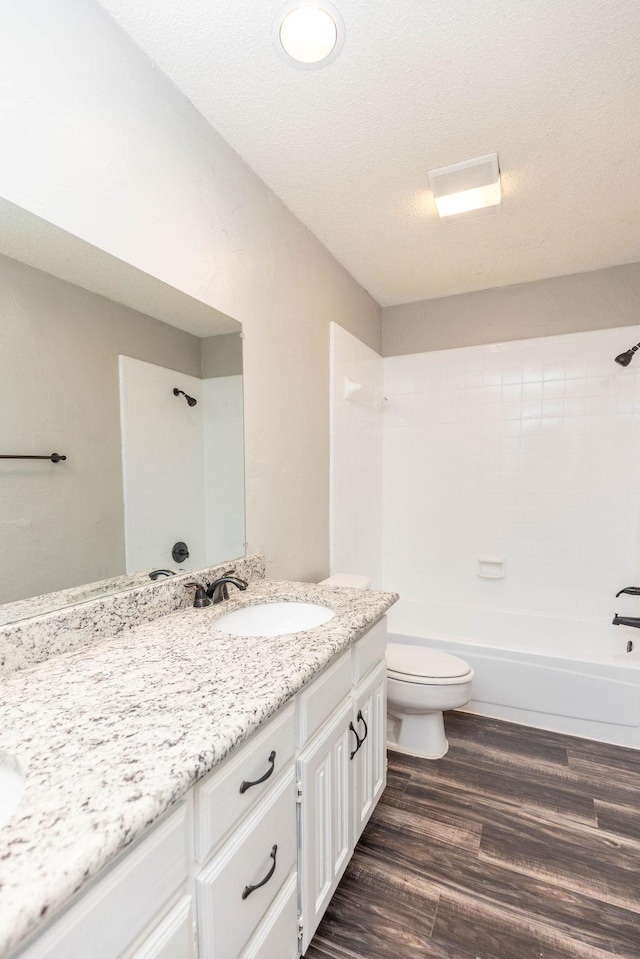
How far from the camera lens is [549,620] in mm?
2717

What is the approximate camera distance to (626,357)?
2500 mm

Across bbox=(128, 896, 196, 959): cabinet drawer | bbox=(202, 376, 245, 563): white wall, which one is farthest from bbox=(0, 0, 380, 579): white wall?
bbox=(128, 896, 196, 959): cabinet drawer

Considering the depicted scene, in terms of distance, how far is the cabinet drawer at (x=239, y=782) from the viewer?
0.70 metres

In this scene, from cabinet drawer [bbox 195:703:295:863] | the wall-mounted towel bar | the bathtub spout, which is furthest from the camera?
the bathtub spout

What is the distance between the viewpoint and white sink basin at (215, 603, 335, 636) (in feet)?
4.66

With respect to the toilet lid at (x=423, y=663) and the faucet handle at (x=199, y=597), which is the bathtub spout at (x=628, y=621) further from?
the faucet handle at (x=199, y=597)

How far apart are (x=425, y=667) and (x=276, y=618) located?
0.88m

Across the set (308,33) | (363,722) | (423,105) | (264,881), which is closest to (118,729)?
(264,881)

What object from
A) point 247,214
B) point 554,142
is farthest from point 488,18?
point 247,214

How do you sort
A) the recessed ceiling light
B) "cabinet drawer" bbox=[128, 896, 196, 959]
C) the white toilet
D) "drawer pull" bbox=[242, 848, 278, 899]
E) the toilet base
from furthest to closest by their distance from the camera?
the toilet base → the white toilet → the recessed ceiling light → "drawer pull" bbox=[242, 848, 278, 899] → "cabinet drawer" bbox=[128, 896, 196, 959]

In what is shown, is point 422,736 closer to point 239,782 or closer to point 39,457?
point 239,782

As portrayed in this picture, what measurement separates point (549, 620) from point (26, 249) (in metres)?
3.01

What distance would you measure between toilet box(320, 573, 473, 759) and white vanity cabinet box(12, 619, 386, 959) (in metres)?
0.55

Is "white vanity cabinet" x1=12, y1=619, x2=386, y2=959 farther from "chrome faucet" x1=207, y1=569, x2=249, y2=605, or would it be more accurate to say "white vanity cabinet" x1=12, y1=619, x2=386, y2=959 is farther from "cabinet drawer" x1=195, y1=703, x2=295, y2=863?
"chrome faucet" x1=207, y1=569, x2=249, y2=605
